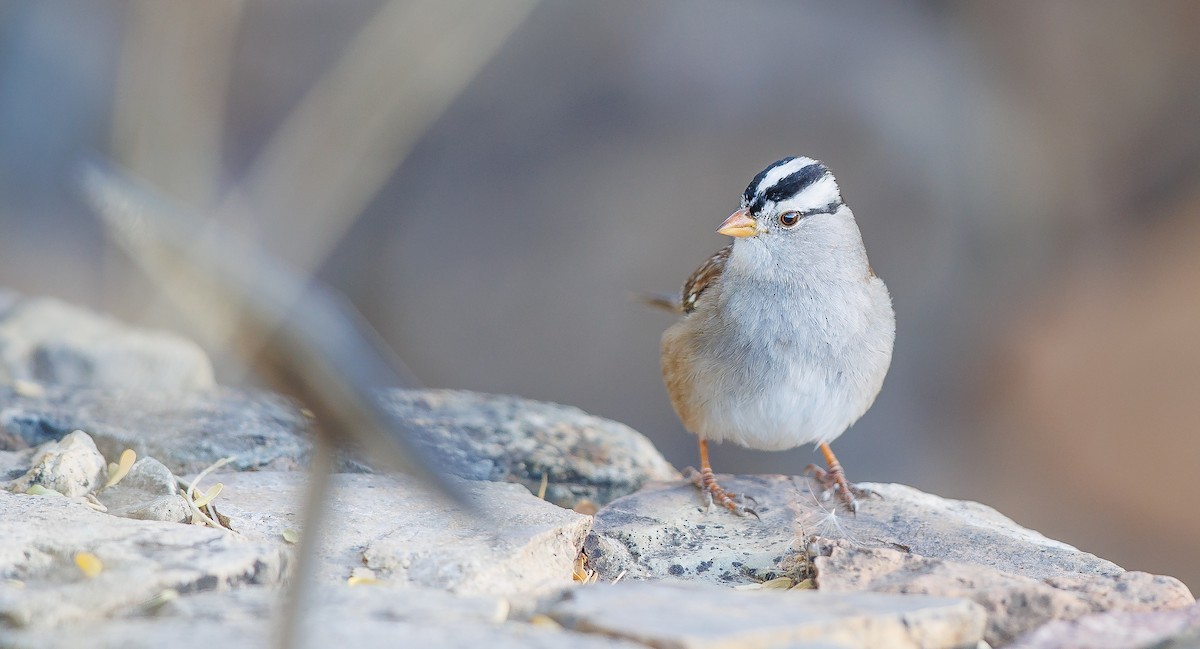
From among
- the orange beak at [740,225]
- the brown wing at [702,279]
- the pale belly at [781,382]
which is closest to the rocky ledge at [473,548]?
the pale belly at [781,382]

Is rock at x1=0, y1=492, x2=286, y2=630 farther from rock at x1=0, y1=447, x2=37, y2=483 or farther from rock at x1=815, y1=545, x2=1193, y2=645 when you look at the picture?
rock at x1=815, y1=545, x2=1193, y2=645

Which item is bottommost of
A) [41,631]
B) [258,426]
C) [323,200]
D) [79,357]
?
[41,631]

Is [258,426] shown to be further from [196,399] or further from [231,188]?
[231,188]

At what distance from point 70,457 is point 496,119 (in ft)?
17.2

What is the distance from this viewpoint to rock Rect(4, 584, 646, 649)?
2.03m

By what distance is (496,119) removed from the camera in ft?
26.5

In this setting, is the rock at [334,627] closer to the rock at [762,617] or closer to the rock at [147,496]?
the rock at [762,617]

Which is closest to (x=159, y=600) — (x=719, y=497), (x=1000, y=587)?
(x=1000, y=587)

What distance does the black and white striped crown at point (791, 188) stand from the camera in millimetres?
4109

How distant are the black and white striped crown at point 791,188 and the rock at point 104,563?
2277mm

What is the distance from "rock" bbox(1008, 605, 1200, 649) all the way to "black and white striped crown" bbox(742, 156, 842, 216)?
196cm

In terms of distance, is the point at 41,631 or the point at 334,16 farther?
the point at 334,16

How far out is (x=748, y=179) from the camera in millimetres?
7965

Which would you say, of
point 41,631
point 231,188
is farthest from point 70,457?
point 231,188
